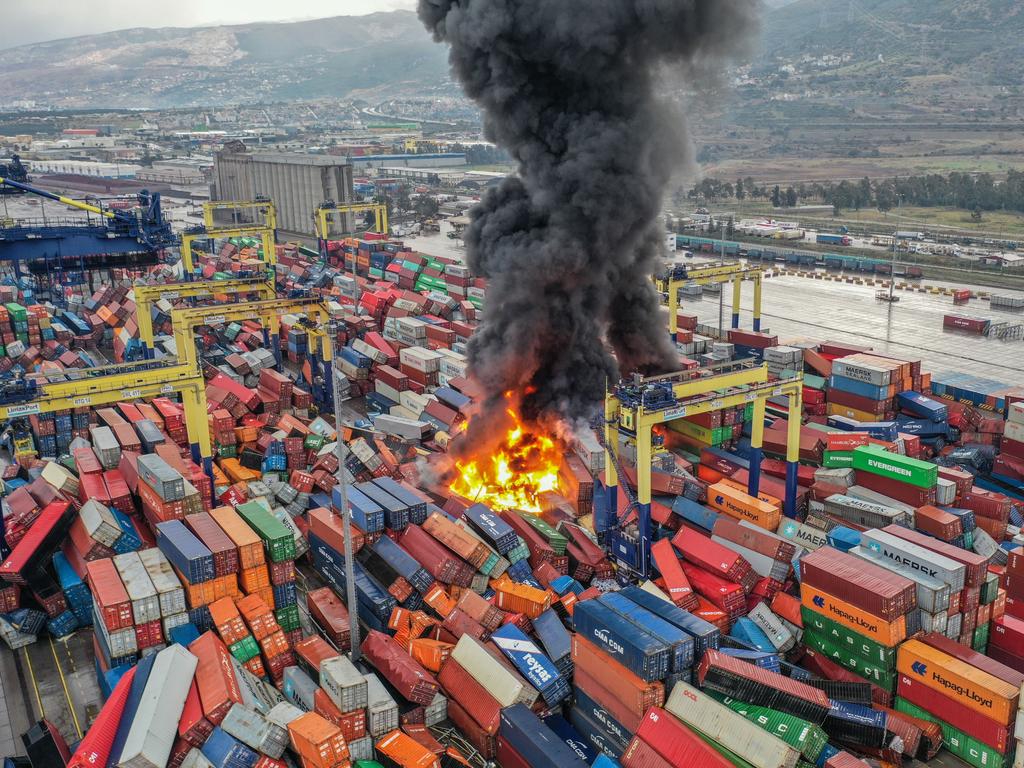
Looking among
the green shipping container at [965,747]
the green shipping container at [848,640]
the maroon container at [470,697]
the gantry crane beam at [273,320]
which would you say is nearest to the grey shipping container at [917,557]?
the green shipping container at [848,640]

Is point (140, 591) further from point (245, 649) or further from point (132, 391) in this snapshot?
point (132, 391)

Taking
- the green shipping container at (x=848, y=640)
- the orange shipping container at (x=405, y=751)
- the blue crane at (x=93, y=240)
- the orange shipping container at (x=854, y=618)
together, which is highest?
the blue crane at (x=93, y=240)

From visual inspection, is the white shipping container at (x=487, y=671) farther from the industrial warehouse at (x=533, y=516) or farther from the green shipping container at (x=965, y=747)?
the green shipping container at (x=965, y=747)

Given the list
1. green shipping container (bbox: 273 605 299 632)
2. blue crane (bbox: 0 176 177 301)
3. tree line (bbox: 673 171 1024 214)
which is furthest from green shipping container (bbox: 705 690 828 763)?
tree line (bbox: 673 171 1024 214)

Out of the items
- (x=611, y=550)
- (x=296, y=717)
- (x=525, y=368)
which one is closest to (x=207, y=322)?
(x=525, y=368)

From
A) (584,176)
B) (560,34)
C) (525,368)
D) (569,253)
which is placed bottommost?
(525,368)

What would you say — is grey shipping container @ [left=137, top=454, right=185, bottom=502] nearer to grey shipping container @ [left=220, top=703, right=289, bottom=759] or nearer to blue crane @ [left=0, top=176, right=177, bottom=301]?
grey shipping container @ [left=220, top=703, right=289, bottom=759]

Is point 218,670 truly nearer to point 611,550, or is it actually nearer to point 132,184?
point 611,550
